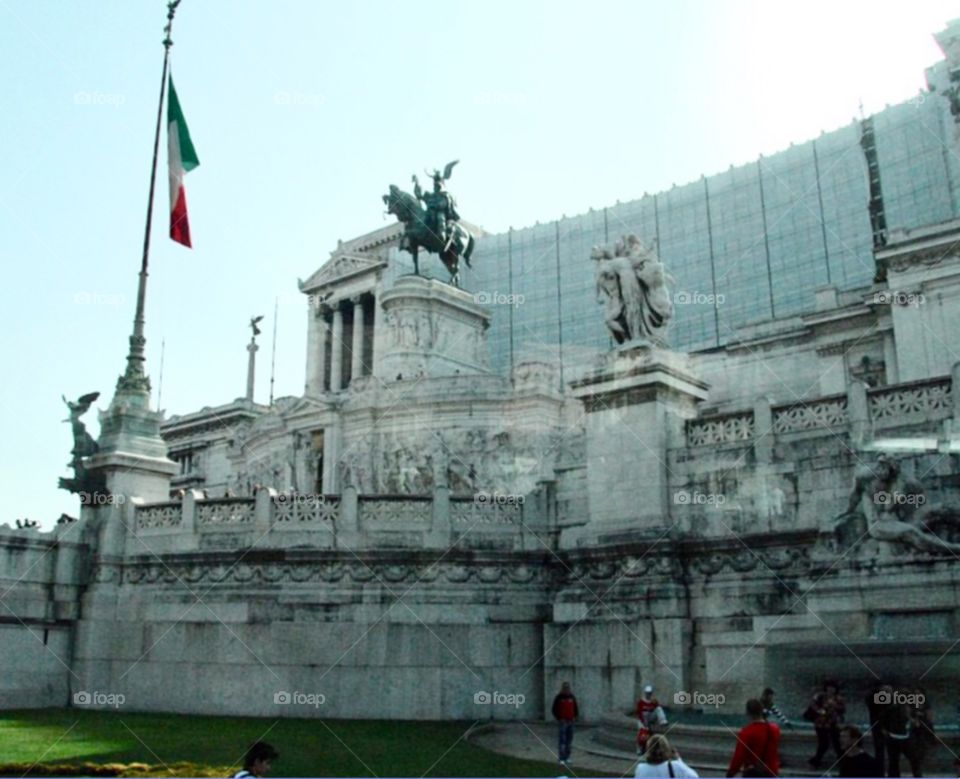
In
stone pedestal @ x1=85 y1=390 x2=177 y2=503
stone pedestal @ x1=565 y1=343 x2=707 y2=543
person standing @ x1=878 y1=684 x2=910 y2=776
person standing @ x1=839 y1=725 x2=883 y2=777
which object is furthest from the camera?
stone pedestal @ x1=85 y1=390 x2=177 y2=503

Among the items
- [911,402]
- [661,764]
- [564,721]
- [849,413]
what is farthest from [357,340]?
[661,764]

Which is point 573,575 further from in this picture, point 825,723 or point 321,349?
point 321,349

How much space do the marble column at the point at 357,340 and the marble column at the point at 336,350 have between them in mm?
988

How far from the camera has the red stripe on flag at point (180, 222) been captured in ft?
83.0

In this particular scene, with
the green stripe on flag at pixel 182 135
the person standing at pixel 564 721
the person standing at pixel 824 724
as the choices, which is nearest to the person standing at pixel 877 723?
the person standing at pixel 824 724

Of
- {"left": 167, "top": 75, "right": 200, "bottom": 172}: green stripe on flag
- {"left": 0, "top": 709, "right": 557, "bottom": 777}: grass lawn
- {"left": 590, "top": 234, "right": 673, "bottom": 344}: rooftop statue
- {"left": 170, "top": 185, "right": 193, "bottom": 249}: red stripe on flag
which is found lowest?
{"left": 0, "top": 709, "right": 557, "bottom": 777}: grass lawn

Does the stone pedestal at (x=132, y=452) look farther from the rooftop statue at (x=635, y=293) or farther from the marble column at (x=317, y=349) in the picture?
the marble column at (x=317, y=349)

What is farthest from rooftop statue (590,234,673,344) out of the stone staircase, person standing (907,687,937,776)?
person standing (907,687,937,776)

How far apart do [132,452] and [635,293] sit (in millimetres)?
12198

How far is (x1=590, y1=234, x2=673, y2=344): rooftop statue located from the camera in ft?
65.2

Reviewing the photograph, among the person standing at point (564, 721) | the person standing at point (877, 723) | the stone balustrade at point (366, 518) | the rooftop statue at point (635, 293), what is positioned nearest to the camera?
the person standing at point (877, 723)

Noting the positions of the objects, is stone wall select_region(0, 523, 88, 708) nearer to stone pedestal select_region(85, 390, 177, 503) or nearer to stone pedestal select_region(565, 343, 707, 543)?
stone pedestal select_region(85, 390, 177, 503)

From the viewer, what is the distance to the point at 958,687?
1115 cm

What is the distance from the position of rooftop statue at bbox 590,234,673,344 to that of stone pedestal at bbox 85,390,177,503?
11.3m
